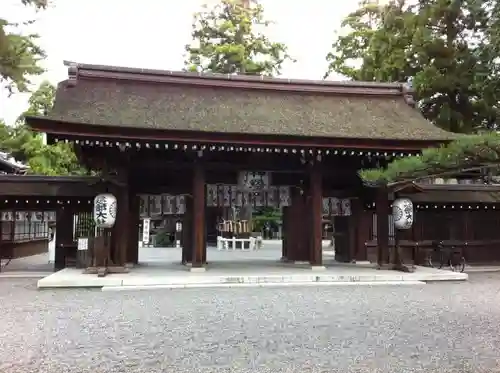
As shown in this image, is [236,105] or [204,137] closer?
[204,137]

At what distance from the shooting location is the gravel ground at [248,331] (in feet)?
17.6

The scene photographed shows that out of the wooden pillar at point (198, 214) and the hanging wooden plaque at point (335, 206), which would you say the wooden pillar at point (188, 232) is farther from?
the hanging wooden plaque at point (335, 206)

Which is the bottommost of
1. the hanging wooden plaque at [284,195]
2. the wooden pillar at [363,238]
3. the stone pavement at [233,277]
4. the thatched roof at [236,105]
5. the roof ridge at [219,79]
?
the stone pavement at [233,277]

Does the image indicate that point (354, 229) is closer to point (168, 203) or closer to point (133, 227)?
point (168, 203)

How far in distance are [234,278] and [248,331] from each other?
5759mm

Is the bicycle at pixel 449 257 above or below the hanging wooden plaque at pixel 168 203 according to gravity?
below

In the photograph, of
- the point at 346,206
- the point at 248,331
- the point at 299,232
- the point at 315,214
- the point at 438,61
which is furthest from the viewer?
the point at 438,61

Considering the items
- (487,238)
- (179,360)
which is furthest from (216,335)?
(487,238)

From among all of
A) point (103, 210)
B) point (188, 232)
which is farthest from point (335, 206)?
point (103, 210)

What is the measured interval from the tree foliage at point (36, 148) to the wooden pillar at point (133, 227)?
42.7 feet

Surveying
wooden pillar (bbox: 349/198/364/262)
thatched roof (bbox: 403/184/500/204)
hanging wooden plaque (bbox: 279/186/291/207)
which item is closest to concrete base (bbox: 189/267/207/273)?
hanging wooden plaque (bbox: 279/186/291/207)

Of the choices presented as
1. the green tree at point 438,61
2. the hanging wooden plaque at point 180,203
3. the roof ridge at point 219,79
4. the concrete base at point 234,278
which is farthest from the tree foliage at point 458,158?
the green tree at point 438,61

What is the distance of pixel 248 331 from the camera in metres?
6.94

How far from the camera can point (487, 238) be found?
18.2m
